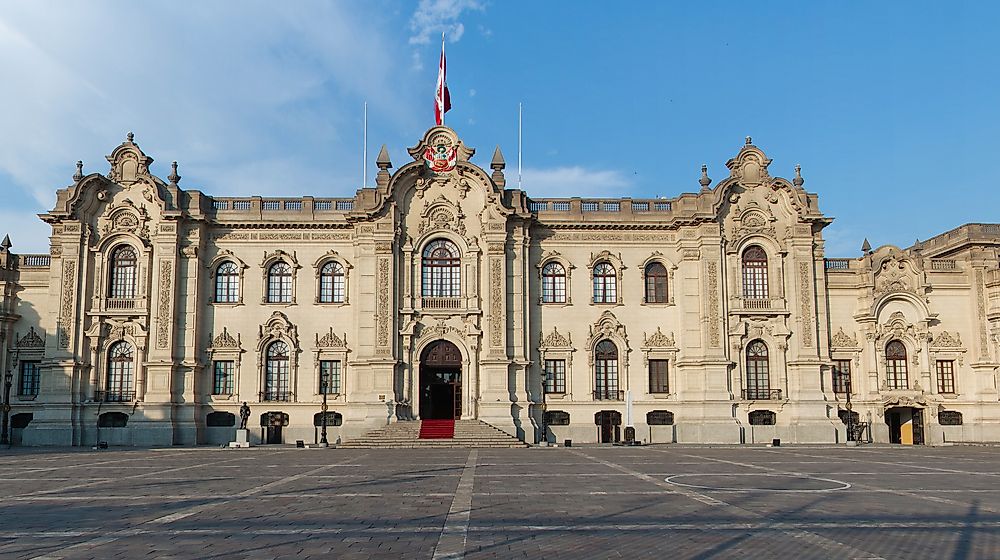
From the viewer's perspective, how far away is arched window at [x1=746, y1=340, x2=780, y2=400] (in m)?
45.0

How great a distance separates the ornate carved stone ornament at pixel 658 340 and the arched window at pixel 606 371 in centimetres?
164

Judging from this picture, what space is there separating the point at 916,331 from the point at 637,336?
1493 centimetres

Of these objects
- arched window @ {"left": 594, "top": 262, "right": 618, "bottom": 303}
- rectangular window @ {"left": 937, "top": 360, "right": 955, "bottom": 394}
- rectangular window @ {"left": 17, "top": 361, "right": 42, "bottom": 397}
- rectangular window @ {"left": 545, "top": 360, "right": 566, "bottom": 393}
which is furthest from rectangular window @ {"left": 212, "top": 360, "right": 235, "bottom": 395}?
rectangular window @ {"left": 937, "top": 360, "right": 955, "bottom": 394}

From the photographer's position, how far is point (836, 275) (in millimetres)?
46562

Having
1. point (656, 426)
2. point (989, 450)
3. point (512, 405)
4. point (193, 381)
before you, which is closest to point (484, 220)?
point (512, 405)

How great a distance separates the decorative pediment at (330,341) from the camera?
147 feet

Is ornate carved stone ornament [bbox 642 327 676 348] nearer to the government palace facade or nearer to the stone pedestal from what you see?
the government palace facade

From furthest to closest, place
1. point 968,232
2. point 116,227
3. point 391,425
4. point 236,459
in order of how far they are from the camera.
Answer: point 968,232 → point 116,227 → point 391,425 → point 236,459

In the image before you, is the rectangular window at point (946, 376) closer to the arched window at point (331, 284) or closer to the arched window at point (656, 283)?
the arched window at point (656, 283)

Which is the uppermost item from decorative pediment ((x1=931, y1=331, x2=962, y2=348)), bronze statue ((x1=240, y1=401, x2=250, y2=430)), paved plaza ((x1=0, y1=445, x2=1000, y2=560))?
decorative pediment ((x1=931, y1=331, x2=962, y2=348))

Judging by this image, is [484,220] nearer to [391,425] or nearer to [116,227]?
[391,425]

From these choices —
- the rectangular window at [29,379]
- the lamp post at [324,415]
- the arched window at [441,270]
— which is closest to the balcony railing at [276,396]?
the lamp post at [324,415]

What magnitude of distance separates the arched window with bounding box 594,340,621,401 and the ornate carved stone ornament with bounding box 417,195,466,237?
31.4 ft

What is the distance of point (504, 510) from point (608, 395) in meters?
29.9
